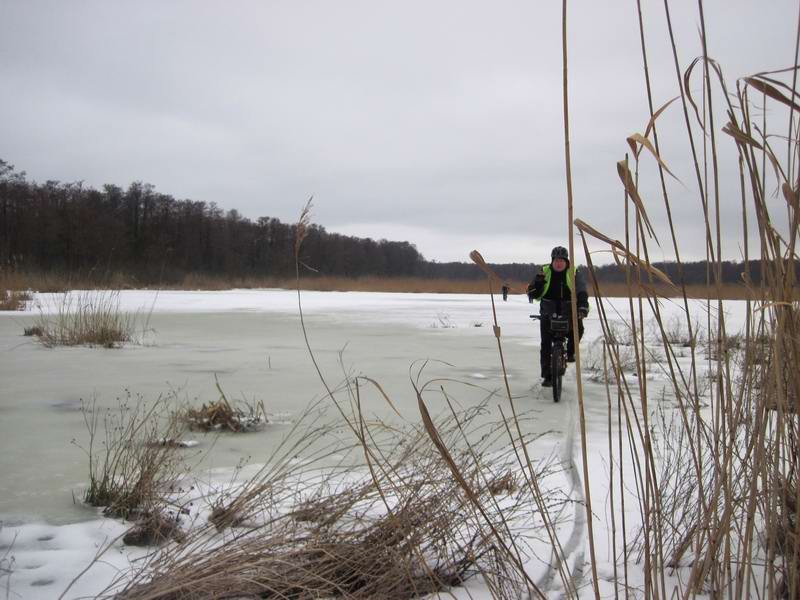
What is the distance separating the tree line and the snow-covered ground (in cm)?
2969

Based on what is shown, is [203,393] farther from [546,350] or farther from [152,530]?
[546,350]

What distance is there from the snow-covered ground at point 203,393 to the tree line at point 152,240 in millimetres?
29691

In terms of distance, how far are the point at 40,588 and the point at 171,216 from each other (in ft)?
227

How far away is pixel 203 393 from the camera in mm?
5258

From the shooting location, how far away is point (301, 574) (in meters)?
1.73

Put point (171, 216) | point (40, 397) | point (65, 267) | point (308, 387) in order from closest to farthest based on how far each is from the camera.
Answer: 1. point (40, 397)
2. point (308, 387)
3. point (65, 267)
4. point (171, 216)

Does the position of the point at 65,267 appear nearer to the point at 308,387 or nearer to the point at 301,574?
the point at 308,387

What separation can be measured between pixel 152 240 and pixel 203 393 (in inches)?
2389

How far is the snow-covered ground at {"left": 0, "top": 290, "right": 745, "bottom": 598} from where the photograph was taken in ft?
7.14

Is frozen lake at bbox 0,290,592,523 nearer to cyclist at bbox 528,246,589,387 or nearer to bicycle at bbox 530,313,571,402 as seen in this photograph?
bicycle at bbox 530,313,571,402

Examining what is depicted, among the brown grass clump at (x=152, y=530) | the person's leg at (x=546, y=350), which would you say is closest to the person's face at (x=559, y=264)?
the person's leg at (x=546, y=350)

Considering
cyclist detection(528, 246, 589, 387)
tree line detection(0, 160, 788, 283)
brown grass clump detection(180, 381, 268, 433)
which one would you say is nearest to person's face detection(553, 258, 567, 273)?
cyclist detection(528, 246, 589, 387)

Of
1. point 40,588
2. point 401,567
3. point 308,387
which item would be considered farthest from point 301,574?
point 308,387

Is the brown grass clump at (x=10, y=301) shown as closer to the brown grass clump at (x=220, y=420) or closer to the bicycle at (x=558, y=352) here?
the brown grass clump at (x=220, y=420)
